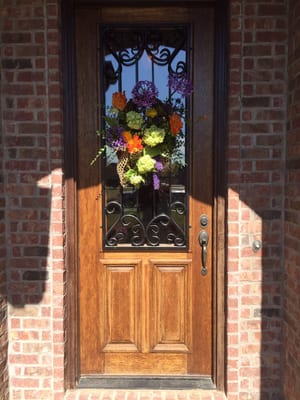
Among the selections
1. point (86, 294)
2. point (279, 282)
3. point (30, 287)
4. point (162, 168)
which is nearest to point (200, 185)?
point (162, 168)

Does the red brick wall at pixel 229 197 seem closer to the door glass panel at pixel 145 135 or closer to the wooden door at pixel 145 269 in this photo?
the wooden door at pixel 145 269

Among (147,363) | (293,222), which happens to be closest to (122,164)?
(293,222)

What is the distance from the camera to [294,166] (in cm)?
206

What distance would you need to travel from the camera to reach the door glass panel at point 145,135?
225 cm

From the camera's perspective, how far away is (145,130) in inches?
88.0

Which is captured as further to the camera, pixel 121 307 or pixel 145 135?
pixel 121 307

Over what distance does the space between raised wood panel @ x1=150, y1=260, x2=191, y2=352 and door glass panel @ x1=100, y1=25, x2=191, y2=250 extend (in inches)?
6.5

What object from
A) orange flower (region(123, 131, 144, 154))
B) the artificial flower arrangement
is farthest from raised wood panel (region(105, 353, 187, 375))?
orange flower (region(123, 131, 144, 154))

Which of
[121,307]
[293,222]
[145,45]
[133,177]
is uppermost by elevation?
[145,45]

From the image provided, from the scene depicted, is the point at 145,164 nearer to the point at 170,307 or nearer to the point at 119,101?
the point at 119,101

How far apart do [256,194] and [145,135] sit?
0.77 m

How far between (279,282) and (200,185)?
78 cm

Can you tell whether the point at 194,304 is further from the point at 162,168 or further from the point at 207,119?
the point at 207,119

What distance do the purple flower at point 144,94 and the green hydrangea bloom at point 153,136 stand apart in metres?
0.17
